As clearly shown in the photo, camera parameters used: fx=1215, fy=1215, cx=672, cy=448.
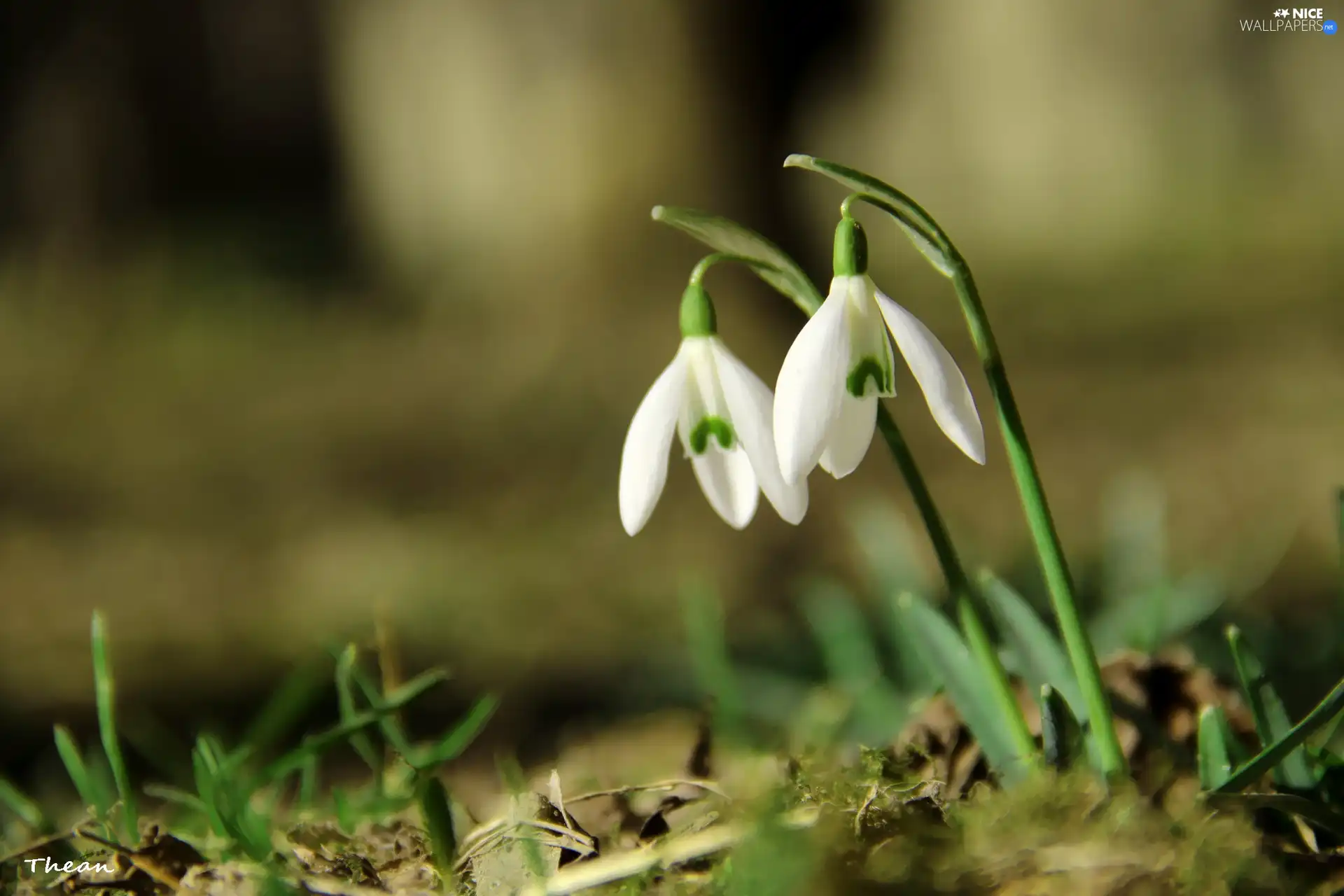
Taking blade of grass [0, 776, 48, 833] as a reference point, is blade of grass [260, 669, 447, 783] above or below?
above

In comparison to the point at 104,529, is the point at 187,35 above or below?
above

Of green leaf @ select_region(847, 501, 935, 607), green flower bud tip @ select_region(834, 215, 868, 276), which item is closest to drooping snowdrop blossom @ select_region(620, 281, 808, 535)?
green flower bud tip @ select_region(834, 215, 868, 276)

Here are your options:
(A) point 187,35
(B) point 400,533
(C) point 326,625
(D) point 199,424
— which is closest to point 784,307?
(B) point 400,533

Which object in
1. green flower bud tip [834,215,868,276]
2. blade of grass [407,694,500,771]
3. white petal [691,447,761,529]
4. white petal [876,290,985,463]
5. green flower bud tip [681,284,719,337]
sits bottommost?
blade of grass [407,694,500,771]

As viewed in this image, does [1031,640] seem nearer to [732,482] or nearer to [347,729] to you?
[732,482]

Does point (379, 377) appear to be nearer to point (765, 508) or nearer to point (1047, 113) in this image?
point (765, 508)

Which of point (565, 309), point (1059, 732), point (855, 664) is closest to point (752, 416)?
point (1059, 732)

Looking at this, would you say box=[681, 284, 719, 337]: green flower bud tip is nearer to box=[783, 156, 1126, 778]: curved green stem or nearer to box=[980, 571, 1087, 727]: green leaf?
box=[783, 156, 1126, 778]: curved green stem
